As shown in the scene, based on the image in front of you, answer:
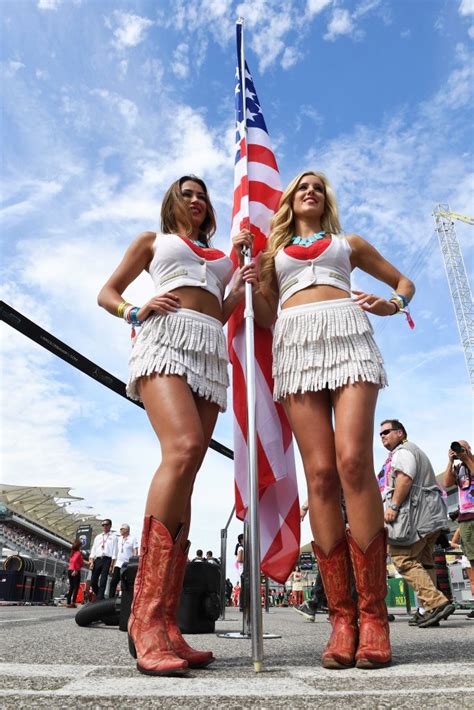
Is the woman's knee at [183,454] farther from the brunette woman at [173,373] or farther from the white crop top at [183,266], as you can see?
the white crop top at [183,266]

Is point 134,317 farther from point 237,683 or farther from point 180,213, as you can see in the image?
point 237,683

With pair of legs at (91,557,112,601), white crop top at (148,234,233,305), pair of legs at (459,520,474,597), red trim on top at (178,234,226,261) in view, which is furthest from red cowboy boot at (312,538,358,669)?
pair of legs at (91,557,112,601)

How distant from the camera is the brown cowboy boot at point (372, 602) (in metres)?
1.74

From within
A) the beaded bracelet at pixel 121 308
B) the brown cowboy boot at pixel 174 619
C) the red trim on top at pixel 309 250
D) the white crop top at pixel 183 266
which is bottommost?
the brown cowboy boot at pixel 174 619

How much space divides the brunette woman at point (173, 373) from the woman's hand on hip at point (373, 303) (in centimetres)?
57

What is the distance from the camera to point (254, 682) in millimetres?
1386

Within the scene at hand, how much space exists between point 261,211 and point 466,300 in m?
47.1

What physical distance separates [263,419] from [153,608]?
1.42 meters

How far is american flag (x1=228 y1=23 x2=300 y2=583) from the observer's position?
3018mm

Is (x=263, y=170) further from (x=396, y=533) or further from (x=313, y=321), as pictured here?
(x=396, y=533)

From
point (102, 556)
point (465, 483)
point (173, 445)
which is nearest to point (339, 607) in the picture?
point (173, 445)

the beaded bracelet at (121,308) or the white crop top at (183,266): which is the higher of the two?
the white crop top at (183,266)

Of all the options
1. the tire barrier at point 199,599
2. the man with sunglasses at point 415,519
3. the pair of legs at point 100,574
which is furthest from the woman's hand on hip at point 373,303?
the pair of legs at point 100,574

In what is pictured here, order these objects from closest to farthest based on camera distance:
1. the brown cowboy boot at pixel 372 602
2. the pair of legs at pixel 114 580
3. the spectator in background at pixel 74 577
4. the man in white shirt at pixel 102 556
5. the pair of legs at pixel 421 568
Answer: the brown cowboy boot at pixel 372 602 < the pair of legs at pixel 421 568 < the pair of legs at pixel 114 580 < the man in white shirt at pixel 102 556 < the spectator in background at pixel 74 577
